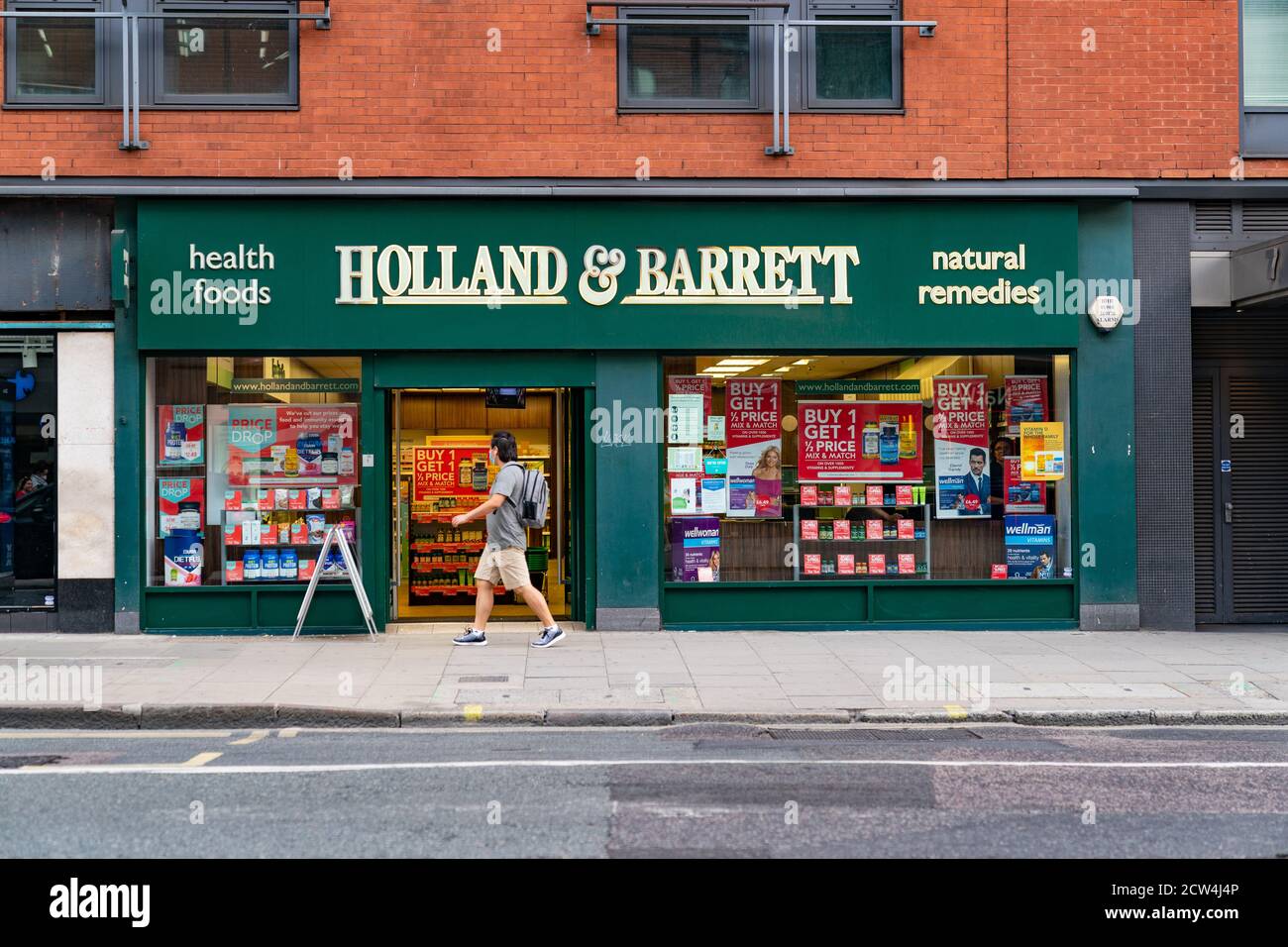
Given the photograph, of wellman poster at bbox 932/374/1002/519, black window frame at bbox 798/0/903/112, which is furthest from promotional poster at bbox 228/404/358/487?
wellman poster at bbox 932/374/1002/519

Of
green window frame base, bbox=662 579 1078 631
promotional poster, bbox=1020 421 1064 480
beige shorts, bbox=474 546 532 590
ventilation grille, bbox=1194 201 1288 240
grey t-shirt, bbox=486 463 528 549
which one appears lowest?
green window frame base, bbox=662 579 1078 631

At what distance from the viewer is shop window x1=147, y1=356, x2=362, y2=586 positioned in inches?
476

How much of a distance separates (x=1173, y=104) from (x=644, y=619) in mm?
7876

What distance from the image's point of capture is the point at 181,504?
1218 cm

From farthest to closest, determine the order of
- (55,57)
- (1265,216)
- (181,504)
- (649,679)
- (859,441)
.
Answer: (859,441)
(1265,216)
(181,504)
(55,57)
(649,679)

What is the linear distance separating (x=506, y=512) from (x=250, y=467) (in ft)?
10.3

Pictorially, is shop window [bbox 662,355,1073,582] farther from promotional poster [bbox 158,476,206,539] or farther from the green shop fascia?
promotional poster [bbox 158,476,206,539]

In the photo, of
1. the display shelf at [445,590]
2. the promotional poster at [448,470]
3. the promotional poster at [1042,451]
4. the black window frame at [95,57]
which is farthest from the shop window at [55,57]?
the promotional poster at [1042,451]

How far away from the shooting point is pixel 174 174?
11.7m

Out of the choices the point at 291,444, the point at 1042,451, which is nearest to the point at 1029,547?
the point at 1042,451

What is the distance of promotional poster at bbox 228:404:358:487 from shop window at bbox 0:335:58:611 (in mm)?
1775

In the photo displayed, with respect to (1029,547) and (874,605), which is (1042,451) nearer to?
(1029,547)

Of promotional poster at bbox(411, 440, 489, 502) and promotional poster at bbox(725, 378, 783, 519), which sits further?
promotional poster at bbox(411, 440, 489, 502)

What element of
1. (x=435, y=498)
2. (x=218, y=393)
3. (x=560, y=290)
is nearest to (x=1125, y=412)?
(x=560, y=290)
